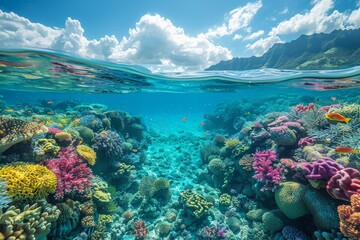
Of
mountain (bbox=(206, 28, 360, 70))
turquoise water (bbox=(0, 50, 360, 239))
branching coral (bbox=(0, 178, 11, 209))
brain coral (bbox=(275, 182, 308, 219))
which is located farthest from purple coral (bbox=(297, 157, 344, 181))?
mountain (bbox=(206, 28, 360, 70))

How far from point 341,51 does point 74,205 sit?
16.0m

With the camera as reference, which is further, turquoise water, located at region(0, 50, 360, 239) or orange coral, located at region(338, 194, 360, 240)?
turquoise water, located at region(0, 50, 360, 239)

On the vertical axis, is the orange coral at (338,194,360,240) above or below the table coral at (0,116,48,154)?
below

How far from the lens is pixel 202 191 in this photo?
9.68m

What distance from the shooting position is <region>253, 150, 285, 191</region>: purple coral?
6.11 metres

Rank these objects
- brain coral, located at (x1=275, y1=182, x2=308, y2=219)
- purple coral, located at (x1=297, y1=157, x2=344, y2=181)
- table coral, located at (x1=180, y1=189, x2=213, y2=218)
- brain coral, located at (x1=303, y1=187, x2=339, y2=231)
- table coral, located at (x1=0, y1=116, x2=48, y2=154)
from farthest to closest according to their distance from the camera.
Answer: table coral, located at (x1=180, y1=189, x2=213, y2=218)
brain coral, located at (x1=275, y1=182, x2=308, y2=219)
table coral, located at (x1=0, y1=116, x2=48, y2=154)
purple coral, located at (x1=297, y1=157, x2=344, y2=181)
brain coral, located at (x1=303, y1=187, x2=339, y2=231)

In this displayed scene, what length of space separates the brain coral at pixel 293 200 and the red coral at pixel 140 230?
4.88 metres

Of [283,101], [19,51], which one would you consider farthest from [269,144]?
[283,101]

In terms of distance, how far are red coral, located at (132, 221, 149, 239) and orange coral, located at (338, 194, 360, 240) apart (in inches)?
235

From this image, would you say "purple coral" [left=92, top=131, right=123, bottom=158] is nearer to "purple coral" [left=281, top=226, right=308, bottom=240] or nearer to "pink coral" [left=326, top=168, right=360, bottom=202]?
"purple coral" [left=281, top=226, right=308, bottom=240]

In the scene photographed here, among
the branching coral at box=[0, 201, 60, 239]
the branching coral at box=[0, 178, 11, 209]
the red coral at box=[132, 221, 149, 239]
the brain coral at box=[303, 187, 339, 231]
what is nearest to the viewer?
the branching coral at box=[0, 201, 60, 239]

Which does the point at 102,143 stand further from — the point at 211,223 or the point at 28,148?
the point at 211,223

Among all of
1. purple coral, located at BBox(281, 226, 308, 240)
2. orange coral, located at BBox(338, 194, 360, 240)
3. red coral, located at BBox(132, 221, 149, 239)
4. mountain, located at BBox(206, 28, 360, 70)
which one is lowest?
red coral, located at BBox(132, 221, 149, 239)

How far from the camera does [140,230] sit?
6.91 meters
